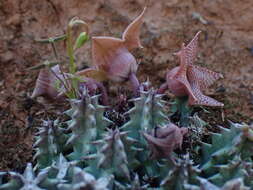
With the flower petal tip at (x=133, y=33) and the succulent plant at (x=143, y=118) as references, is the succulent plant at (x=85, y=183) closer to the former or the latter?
the succulent plant at (x=143, y=118)

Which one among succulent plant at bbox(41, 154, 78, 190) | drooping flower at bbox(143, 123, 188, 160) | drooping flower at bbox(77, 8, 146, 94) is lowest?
succulent plant at bbox(41, 154, 78, 190)

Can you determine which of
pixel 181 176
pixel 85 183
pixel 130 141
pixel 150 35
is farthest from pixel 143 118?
pixel 150 35

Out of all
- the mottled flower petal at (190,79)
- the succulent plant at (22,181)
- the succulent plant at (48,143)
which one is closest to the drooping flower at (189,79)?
the mottled flower petal at (190,79)

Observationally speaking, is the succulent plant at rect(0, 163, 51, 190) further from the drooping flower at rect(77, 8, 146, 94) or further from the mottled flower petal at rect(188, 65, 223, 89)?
the mottled flower petal at rect(188, 65, 223, 89)

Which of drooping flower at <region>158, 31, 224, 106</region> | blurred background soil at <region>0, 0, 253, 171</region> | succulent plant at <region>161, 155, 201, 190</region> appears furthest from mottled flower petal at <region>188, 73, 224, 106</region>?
blurred background soil at <region>0, 0, 253, 171</region>

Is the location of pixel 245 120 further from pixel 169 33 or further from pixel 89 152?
pixel 89 152

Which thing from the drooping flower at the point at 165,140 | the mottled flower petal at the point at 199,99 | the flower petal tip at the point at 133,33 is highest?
the flower petal tip at the point at 133,33

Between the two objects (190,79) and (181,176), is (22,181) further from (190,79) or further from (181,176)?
(190,79)
